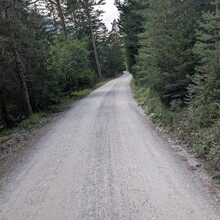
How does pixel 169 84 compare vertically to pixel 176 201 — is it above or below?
above

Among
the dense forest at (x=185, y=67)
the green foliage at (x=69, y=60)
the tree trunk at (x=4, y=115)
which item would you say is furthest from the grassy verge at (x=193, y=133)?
the green foliage at (x=69, y=60)

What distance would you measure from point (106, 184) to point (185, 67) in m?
7.26

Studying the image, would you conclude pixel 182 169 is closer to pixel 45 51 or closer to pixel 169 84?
pixel 169 84

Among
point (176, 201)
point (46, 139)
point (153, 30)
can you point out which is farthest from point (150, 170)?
point (153, 30)

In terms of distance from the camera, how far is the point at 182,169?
266 inches

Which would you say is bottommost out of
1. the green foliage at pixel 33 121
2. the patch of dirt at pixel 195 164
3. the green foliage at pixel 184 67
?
the patch of dirt at pixel 195 164

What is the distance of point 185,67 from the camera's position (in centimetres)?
1184

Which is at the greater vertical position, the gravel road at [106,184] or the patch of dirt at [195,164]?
the gravel road at [106,184]

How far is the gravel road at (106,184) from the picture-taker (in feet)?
16.4

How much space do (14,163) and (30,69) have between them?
30.8ft

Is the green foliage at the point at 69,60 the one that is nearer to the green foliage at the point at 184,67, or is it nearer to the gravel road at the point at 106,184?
the green foliage at the point at 184,67

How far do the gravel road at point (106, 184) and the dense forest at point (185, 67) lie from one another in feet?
4.32

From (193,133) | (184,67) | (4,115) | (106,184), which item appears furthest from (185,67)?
(4,115)

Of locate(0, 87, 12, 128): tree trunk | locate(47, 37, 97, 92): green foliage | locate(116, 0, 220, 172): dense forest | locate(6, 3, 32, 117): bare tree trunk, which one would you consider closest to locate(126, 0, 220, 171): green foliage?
locate(116, 0, 220, 172): dense forest
